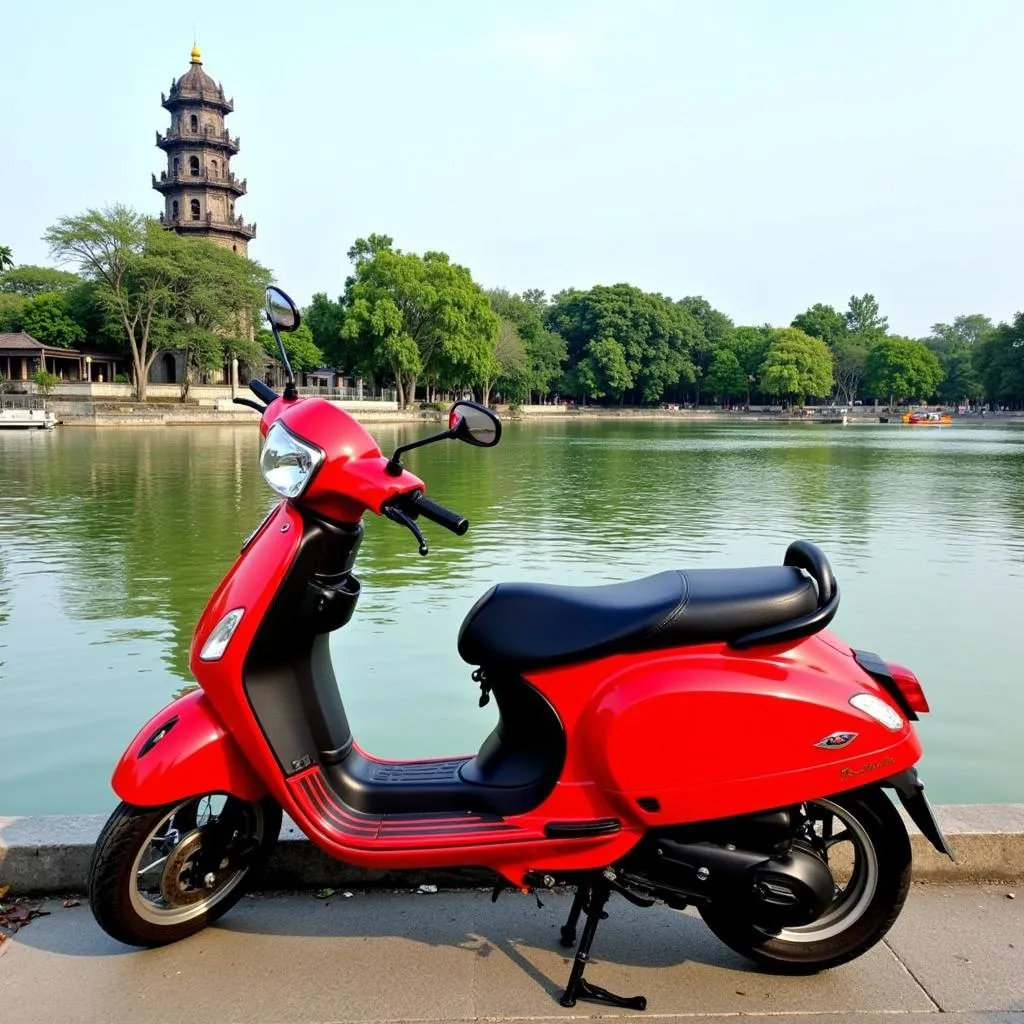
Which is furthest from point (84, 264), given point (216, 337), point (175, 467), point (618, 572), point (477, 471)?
point (618, 572)

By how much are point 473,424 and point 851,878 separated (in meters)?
1.52

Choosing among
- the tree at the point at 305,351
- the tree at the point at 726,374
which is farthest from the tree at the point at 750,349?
the tree at the point at 305,351

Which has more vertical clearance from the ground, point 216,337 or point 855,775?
point 216,337

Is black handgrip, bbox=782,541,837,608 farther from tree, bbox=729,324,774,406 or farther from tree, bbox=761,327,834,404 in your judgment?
tree, bbox=729,324,774,406

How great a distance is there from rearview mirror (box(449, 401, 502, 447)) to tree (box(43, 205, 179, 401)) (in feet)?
172

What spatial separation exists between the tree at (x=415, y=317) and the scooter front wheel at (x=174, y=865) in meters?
52.6

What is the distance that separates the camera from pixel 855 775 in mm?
2305

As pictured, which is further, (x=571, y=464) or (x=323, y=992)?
(x=571, y=464)

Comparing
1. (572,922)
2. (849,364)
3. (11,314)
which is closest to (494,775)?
(572,922)

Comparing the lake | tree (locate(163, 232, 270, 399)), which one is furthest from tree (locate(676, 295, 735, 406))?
the lake

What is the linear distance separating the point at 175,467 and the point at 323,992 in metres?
21.0

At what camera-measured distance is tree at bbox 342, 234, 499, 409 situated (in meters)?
54.7

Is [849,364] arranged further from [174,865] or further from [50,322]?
[174,865]

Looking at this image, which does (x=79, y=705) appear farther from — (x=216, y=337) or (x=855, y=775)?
(x=216, y=337)
